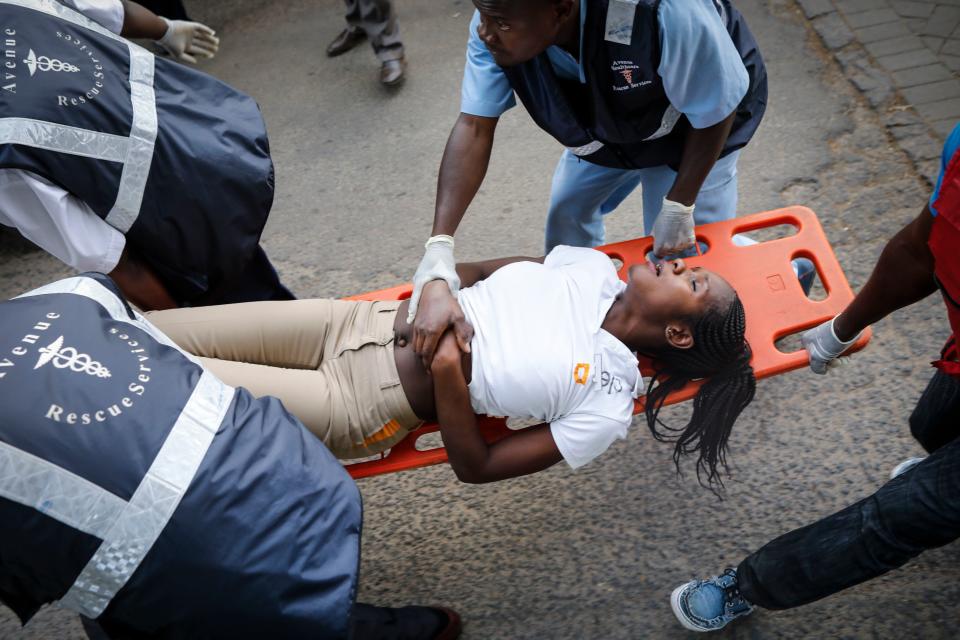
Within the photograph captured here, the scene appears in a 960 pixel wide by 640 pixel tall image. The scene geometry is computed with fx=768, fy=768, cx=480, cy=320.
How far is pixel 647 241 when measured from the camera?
2.33 metres


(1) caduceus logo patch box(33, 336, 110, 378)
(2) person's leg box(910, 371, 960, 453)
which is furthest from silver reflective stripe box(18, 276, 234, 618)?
(2) person's leg box(910, 371, 960, 453)

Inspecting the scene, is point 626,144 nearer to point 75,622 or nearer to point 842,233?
point 842,233

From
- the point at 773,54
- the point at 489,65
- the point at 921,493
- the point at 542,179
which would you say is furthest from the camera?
the point at 773,54

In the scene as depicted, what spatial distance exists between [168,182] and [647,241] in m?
1.35

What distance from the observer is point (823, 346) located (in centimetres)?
205

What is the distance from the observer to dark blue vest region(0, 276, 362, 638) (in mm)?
1288

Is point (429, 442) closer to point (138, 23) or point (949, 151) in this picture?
point (138, 23)

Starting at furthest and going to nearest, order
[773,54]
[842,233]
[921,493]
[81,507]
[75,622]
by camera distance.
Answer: [773,54], [842,233], [75,622], [921,493], [81,507]

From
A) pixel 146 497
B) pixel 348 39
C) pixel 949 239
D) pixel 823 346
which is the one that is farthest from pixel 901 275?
pixel 348 39

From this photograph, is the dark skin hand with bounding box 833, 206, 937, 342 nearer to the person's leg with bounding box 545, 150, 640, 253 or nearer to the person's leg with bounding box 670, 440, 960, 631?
the person's leg with bounding box 670, 440, 960, 631

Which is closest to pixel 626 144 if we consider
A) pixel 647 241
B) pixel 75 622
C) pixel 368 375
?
pixel 647 241

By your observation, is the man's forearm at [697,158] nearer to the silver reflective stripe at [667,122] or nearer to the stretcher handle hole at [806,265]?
the silver reflective stripe at [667,122]

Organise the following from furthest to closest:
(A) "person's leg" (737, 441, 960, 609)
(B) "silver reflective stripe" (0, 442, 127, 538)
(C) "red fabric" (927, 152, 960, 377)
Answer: (A) "person's leg" (737, 441, 960, 609) → (C) "red fabric" (927, 152, 960, 377) → (B) "silver reflective stripe" (0, 442, 127, 538)

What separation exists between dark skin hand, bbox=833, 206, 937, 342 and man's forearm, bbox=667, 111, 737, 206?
48 cm
